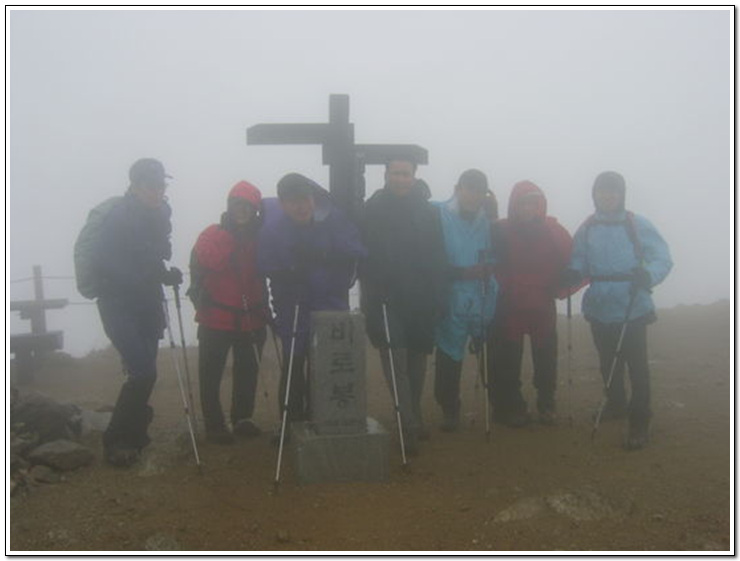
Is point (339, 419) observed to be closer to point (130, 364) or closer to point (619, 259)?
point (130, 364)

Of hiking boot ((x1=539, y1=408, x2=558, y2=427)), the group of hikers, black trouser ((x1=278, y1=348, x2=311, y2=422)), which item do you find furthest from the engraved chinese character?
hiking boot ((x1=539, y1=408, x2=558, y2=427))

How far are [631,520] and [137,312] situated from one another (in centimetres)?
437

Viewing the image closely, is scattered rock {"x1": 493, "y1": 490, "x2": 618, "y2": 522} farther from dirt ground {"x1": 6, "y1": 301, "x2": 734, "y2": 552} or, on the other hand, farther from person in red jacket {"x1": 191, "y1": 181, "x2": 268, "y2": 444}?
person in red jacket {"x1": 191, "y1": 181, "x2": 268, "y2": 444}

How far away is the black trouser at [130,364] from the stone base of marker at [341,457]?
1.44m

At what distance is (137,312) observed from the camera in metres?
7.45

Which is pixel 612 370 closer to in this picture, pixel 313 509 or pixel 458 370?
pixel 458 370

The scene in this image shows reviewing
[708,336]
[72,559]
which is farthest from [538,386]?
[708,336]

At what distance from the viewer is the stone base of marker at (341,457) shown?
6.89 metres

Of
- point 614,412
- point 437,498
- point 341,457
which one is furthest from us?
point 614,412

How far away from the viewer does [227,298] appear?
7879 mm

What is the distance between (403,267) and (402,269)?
0.07 ft

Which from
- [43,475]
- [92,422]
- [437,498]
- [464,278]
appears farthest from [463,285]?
[92,422]

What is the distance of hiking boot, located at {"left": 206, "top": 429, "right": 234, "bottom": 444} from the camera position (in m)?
7.91

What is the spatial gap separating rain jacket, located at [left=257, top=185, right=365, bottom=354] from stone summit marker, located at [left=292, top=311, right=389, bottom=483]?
399mm
